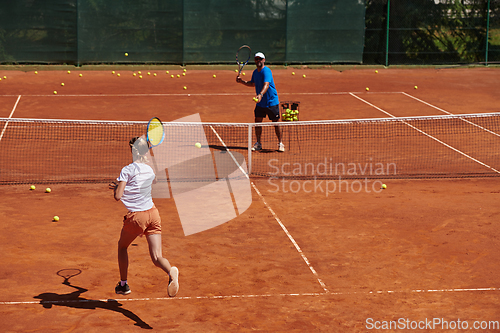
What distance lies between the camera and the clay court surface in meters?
6.14

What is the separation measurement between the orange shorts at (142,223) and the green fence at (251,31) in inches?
720

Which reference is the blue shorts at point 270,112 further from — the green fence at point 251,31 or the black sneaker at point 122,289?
the green fence at point 251,31

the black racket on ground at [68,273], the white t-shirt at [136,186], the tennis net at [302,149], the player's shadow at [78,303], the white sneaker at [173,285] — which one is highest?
the white t-shirt at [136,186]

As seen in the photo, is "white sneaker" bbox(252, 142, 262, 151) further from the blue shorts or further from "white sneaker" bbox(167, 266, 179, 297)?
"white sneaker" bbox(167, 266, 179, 297)

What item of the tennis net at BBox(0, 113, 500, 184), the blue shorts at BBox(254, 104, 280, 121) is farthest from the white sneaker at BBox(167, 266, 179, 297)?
the blue shorts at BBox(254, 104, 280, 121)

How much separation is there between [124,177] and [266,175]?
5.72 meters

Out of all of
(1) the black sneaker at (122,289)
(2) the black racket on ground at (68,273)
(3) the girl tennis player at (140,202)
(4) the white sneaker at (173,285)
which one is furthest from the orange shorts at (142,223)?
(2) the black racket on ground at (68,273)

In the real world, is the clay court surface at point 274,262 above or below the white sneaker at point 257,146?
below

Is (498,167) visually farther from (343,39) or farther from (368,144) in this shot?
(343,39)

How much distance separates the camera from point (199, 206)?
31.6 feet

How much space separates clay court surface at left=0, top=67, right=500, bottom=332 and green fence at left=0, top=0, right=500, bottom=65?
1368cm

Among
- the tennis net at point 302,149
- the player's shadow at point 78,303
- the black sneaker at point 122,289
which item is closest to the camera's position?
the player's shadow at point 78,303

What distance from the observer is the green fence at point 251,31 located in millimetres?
22828

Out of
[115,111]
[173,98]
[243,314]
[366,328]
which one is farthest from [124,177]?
[173,98]
